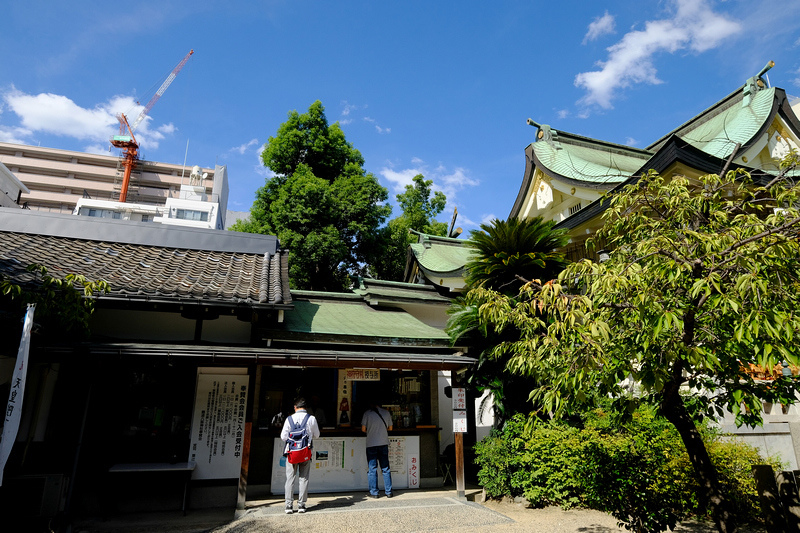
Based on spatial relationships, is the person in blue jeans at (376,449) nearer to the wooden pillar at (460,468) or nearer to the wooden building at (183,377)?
the wooden building at (183,377)

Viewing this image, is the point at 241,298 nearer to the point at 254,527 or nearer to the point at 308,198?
the point at 254,527

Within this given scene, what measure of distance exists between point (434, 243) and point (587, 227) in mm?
8324

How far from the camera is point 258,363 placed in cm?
825

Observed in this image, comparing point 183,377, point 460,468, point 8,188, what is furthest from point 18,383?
point 8,188

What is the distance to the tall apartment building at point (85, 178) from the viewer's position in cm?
6250

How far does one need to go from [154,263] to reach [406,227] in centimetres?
1777

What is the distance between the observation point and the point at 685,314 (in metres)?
4.27

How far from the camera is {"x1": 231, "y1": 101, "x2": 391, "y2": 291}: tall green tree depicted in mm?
22203

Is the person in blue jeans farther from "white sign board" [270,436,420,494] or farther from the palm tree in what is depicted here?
the palm tree

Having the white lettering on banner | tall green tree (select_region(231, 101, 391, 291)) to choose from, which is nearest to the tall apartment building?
tall green tree (select_region(231, 101, 391, 291))

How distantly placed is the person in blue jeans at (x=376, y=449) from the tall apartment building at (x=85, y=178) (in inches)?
2244

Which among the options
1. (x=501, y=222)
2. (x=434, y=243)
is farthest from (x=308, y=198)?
(x=501, y=222)

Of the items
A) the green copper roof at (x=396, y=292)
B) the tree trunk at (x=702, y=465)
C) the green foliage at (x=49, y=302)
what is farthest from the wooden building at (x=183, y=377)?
the tree trunk at (x=702, y=465)

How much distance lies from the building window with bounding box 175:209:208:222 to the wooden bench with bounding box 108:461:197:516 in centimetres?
4889
